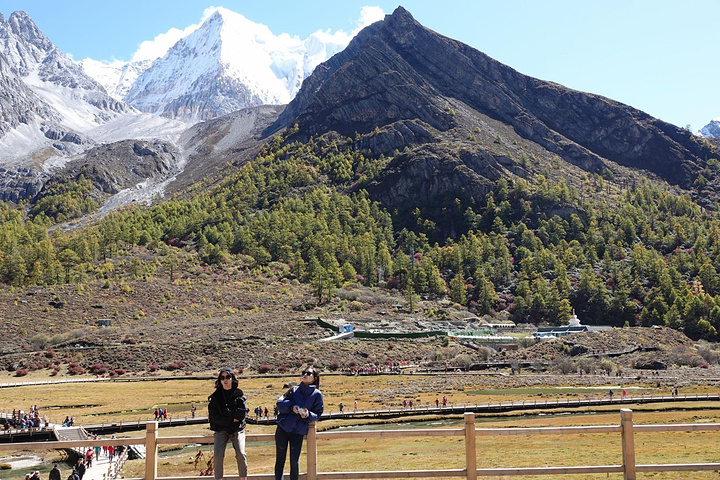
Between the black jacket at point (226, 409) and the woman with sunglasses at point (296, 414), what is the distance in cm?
91

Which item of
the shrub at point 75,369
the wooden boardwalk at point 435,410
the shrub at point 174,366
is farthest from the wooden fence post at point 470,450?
the shrub at point 75,369

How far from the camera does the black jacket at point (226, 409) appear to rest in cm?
1397

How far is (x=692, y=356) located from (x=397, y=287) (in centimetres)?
8153

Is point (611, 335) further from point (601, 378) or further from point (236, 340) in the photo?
point (236, 340)

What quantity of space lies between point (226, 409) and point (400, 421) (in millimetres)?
38768

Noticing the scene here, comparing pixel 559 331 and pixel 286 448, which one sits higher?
pixel 559 331

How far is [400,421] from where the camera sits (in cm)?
5075

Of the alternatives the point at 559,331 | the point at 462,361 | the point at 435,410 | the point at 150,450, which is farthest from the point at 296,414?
the point at 559,331

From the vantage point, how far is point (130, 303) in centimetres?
13388

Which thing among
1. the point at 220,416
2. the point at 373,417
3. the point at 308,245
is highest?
the point at 308,245

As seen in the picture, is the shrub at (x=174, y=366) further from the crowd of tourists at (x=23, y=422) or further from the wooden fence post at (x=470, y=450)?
the wooden fence post at (x=470, y=450)

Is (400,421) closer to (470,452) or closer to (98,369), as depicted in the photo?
(470,452)

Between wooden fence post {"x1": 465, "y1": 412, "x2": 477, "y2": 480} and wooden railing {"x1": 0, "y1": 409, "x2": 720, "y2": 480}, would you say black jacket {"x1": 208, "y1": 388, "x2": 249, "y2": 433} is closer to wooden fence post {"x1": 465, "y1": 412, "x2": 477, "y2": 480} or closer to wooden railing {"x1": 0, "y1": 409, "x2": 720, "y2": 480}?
wooden railing {"x1": 0, "y1": 409, "x2": 720, "y2": 480}

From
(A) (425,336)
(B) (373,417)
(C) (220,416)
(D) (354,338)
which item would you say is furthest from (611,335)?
(C) (220,416)
